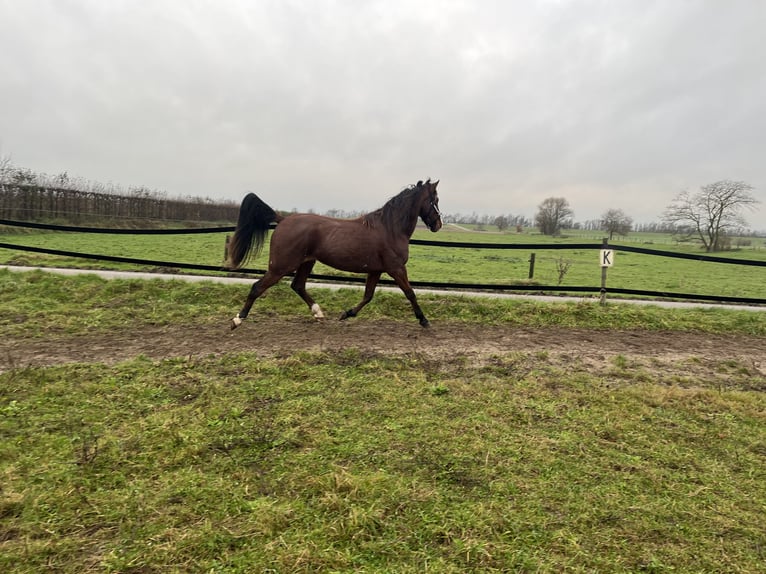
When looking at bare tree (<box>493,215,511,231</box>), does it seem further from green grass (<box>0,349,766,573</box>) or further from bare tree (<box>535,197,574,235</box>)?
green grass (<box>0,349,766,573</box>)

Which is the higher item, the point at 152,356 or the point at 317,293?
the point at 317,293

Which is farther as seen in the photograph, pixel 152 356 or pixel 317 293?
pixel 317 293

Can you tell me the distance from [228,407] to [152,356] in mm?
1750

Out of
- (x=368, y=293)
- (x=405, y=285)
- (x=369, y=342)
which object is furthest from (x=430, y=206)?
(x=369, y=342)

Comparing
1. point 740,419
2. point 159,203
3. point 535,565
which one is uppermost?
point 159,203

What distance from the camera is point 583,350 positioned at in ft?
17.0

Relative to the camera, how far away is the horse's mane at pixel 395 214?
6.03 m

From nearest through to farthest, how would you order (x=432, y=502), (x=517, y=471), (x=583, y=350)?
(x=432, y=502)
(x=517, y=471)
(x=583, y=350)

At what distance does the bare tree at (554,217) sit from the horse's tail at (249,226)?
62.2m

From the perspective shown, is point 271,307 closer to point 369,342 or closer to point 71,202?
point 369,342

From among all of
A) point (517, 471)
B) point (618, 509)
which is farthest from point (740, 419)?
point (517, 471)

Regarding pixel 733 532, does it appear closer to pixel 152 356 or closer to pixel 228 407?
pixel 228 407

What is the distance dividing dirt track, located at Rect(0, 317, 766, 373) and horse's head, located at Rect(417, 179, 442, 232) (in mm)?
1745

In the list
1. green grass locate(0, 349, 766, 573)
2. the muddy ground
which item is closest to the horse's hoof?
the muddy ground
